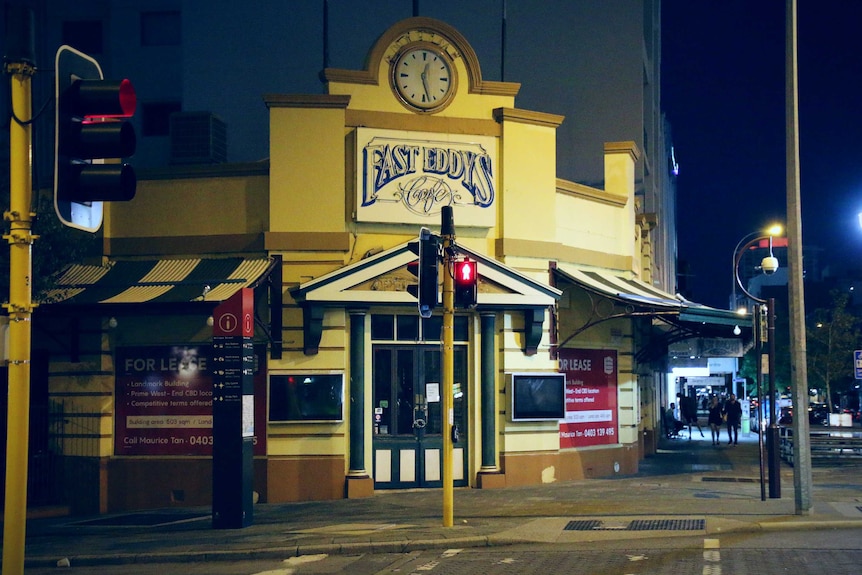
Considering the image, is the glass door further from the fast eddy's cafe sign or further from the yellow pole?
the yellow pole

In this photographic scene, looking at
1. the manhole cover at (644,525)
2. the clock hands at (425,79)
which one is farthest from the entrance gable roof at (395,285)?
the manhole cover at (644,525)

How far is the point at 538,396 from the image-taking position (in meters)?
19.5

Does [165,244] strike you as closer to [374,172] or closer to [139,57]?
[374,172]

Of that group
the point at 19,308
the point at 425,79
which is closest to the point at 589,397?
the point at 425,79

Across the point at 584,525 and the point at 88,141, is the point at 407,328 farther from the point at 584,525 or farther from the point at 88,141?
the point at 88,141

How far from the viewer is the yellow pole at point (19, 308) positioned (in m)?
7.08

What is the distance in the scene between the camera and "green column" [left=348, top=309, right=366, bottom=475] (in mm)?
18297

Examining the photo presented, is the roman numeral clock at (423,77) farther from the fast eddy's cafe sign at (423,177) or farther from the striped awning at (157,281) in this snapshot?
the striped awning at (157,281)

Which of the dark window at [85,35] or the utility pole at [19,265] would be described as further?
the dark window at [85,35]

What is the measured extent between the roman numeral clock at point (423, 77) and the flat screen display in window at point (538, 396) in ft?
17.5

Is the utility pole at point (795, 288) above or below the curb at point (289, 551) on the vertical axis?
above

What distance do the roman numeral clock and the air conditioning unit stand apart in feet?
16.0

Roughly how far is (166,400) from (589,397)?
8.62 metres

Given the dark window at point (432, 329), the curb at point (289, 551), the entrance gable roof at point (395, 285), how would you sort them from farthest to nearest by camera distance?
the dark window at point (432, 329) → the entrance gable roof at point (395, 285) → the curb at point (289, 551)
